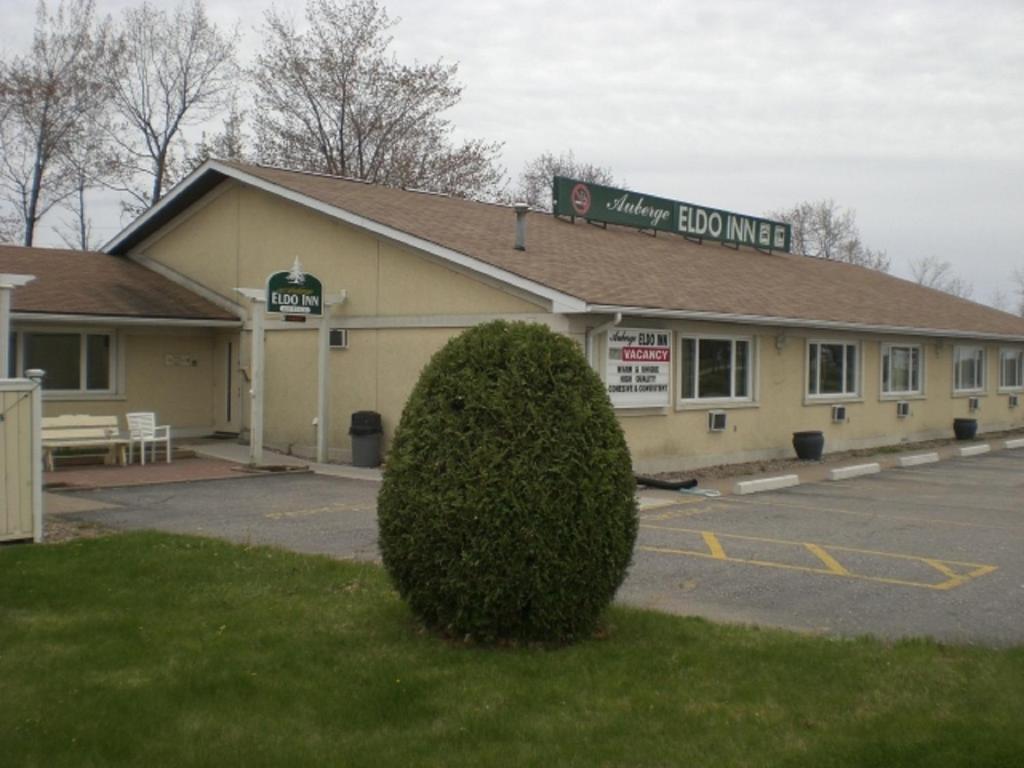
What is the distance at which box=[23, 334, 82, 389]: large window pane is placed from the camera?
19297mm

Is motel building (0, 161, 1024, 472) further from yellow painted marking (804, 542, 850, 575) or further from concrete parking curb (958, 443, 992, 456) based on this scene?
yellow painted marking (804, 542, 850, 575)

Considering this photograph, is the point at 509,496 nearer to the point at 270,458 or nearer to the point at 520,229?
the point at 520,229

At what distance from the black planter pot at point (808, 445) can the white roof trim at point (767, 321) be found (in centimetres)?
195

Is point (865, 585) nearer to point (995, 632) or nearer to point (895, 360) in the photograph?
point (995, 632)

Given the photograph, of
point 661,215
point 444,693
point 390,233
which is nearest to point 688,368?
point 390,233

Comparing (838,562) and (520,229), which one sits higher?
(520,229)

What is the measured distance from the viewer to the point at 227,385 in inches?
854

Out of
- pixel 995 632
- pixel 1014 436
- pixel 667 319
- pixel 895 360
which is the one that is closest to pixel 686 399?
pixel 667 319

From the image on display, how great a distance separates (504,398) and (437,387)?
480 mm

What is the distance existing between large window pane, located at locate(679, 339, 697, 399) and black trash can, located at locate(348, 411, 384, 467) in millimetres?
4918

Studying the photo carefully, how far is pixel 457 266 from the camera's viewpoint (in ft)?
55.6

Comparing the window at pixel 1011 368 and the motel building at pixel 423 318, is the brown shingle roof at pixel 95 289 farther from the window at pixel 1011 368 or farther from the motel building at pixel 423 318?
the window at pixel 1011 368

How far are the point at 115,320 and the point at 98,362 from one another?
1196 mm

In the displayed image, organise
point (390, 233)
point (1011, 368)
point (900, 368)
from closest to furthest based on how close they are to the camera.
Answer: point (390, 233)
point (900, 368)
point (1011, 368)
